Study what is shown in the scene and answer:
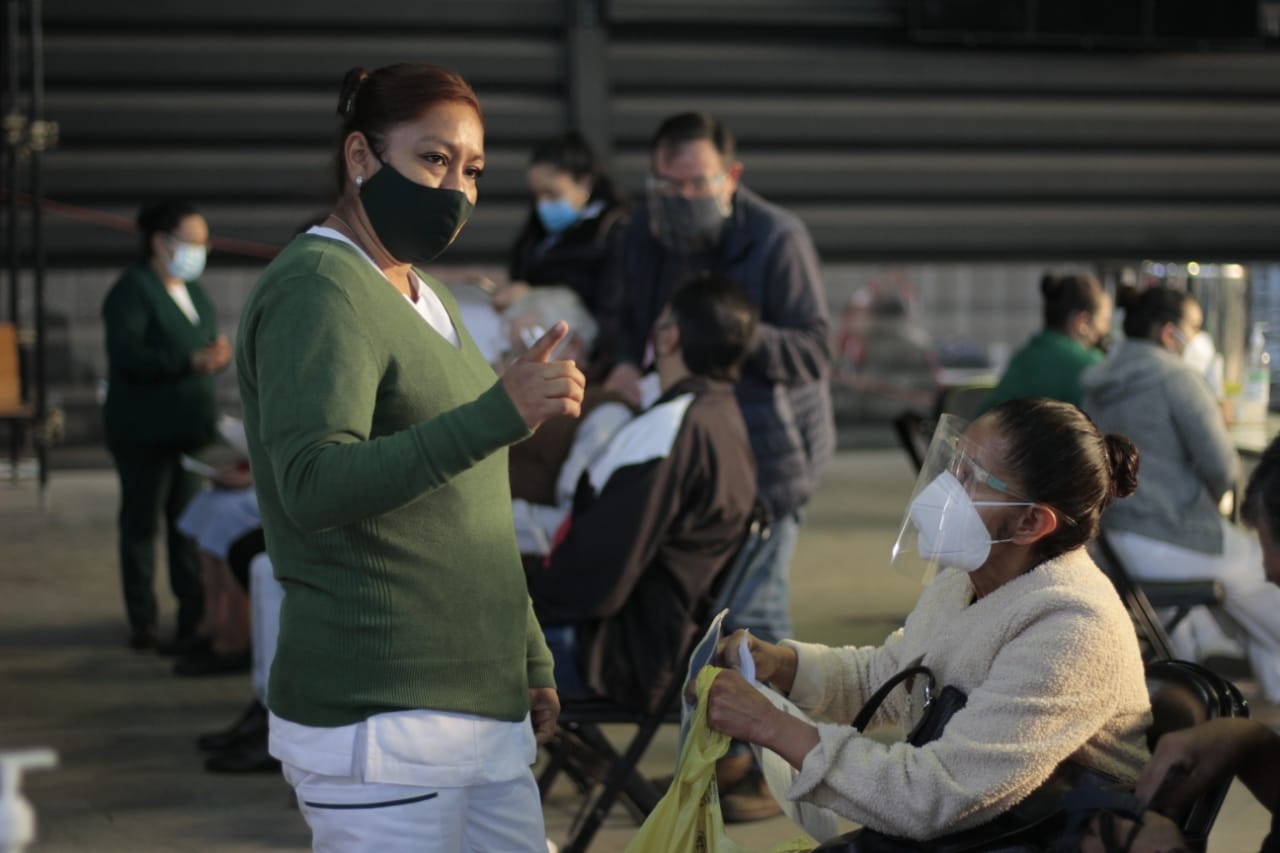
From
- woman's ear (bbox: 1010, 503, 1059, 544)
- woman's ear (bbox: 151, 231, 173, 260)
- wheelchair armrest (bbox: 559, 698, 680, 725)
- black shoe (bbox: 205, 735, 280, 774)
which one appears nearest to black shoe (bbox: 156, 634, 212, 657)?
black shoe (bbox: 205, 735, 280, 774)

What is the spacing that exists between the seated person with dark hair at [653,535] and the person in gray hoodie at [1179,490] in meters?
1.34

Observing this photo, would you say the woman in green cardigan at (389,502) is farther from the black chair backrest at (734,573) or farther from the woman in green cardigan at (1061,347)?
the woman in green cardigan at (1061,347)

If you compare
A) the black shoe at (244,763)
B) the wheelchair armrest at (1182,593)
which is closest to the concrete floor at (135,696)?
the black shoe at (244,763)

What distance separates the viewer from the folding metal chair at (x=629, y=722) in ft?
10.9

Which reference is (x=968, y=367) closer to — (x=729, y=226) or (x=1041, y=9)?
(x=1041, y=9)

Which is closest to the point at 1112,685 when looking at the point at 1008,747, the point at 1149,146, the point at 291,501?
the point at 1008,747

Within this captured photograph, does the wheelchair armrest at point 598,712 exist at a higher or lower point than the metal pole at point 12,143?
lower

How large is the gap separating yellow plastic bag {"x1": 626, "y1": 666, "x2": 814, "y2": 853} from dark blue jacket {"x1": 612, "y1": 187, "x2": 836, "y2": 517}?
2017mm

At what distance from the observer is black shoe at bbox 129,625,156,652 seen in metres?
5.36

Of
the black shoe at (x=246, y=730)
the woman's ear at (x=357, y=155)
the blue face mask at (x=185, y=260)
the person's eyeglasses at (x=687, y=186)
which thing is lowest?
the black shoe at (x=246, y=730)

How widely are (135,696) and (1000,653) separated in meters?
3.42

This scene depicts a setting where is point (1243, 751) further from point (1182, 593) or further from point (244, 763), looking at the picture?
point (244, 763)

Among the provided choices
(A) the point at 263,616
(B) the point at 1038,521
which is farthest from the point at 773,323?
(B) the point at 1038,521

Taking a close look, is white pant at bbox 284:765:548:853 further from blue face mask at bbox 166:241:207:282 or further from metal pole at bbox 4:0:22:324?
metal pole at bbox 4:0:22:324
